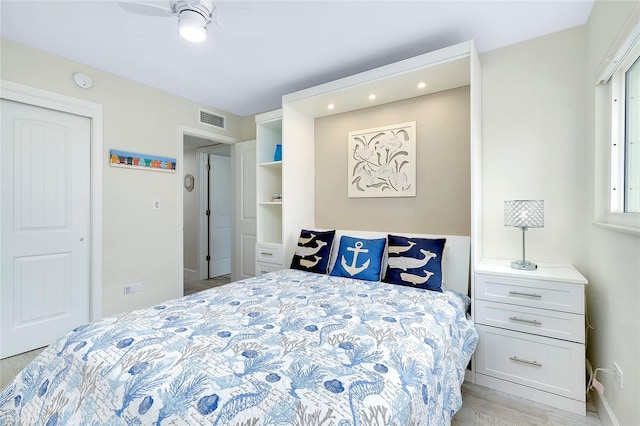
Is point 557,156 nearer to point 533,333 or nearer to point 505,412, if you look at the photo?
point 533,333

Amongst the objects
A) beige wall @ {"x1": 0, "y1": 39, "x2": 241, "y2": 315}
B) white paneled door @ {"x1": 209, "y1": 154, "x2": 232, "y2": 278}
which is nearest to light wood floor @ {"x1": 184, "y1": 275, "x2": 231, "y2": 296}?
white paneled door @ {"x1": 209, "y1": 154, "x2": 232, "y2": 278}

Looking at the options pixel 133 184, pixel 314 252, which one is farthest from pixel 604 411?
pixel 133 184

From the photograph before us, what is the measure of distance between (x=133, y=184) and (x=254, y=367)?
2811 mm

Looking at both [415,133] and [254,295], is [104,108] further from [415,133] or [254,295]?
[415,133]

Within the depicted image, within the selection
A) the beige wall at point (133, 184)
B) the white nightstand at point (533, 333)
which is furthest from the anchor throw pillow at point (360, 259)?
the beige wall at point (133, 184)

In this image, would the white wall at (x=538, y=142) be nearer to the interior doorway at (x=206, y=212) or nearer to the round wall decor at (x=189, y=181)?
the interior doorway at (x=206, y=212)

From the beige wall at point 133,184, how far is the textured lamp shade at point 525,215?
316 cm

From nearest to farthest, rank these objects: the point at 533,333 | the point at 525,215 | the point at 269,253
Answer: the point at 533,333
the point at 525,215
the point at 269,253

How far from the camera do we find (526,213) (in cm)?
204

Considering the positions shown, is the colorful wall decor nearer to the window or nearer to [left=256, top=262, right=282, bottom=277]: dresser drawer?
[left=256, top=262, right=282, bottom=277]: dresser drawer

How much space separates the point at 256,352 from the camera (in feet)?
3.87

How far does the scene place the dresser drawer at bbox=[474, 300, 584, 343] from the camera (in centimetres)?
179

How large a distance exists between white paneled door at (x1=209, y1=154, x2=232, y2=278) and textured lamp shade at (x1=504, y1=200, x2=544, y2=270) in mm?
4364

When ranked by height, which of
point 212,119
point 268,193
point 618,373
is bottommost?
point 618,373
